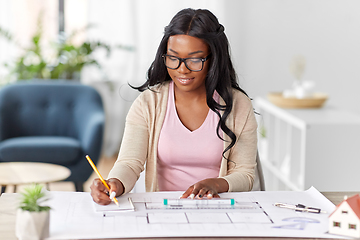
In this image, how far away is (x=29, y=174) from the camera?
86.0 inches

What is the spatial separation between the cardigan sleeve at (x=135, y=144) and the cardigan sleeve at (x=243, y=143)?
264mm

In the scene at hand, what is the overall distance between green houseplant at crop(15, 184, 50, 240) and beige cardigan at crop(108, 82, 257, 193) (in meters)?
0.54

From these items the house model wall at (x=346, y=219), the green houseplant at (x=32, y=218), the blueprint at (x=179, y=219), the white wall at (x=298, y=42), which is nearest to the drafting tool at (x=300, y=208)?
the blueprint at (x=179, y=219)

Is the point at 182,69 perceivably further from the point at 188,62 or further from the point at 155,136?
the point at 155,136

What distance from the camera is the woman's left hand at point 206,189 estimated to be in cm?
108

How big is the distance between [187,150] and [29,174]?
111 cm

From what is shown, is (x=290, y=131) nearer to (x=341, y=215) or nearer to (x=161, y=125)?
(x=161, y=125)

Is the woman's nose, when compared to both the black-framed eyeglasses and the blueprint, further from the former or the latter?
the blueprint

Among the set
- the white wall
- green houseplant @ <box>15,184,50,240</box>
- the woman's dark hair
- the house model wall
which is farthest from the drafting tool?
the white wall

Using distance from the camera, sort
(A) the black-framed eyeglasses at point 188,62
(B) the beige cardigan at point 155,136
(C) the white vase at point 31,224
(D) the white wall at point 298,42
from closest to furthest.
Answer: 1. (C) the white vase at point 31,224
2. (A) the black-framed eyeglasses at point 188,62
3. (B) the beige cardigan at point 155,136
4. (D) the white wall at point 298,42

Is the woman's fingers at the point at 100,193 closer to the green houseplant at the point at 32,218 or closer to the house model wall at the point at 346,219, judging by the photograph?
the green houseplant at the point at 32,218

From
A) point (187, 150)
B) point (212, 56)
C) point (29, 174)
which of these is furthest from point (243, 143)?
point (29, 174)

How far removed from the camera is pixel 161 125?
1.40m

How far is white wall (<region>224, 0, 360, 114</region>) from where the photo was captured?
4062 mm
